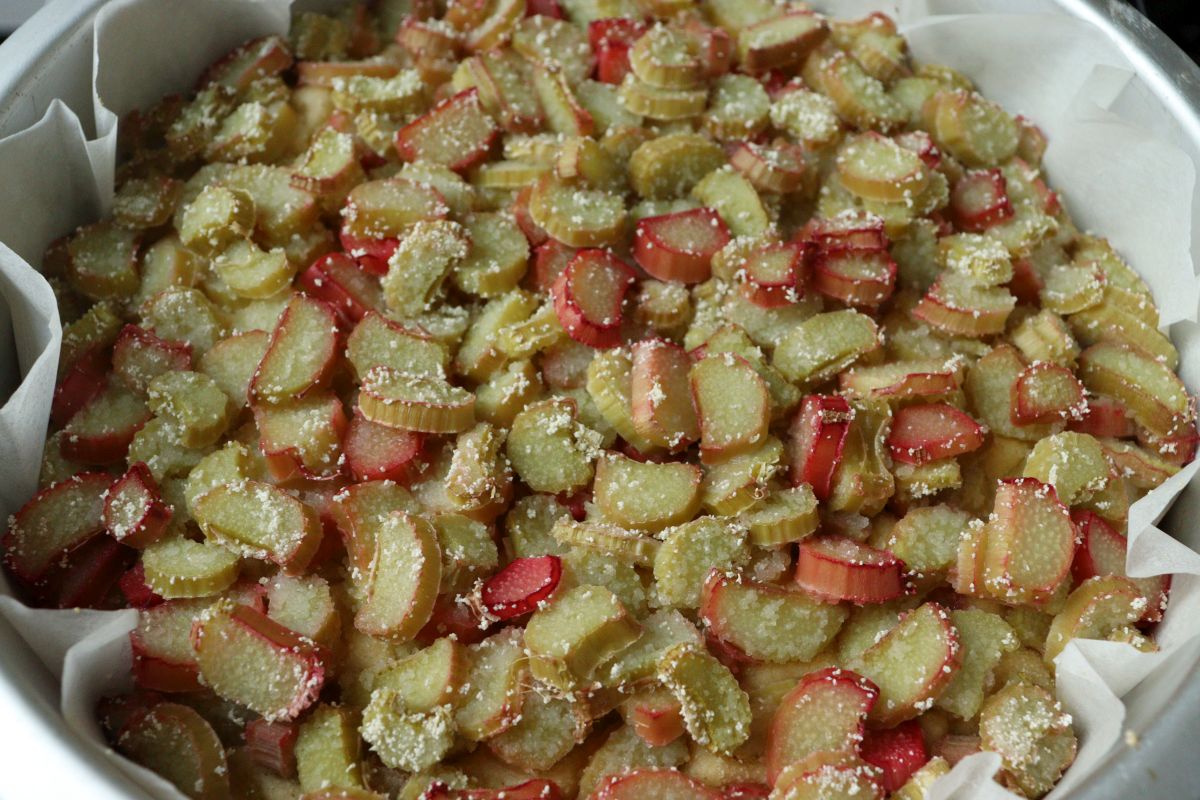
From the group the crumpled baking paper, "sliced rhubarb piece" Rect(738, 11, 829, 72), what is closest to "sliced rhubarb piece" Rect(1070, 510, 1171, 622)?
the crumpled baking paper

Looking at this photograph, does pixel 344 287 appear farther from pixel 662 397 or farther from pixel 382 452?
pixel 662 397

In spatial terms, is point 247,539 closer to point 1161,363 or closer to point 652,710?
point 652,710

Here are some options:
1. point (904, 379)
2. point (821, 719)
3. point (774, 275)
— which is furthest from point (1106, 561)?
point (774, 275)

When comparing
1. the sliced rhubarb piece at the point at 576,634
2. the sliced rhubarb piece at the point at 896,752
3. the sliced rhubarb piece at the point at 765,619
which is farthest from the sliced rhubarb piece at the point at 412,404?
the sliced rhubarb piece at the point at 896,752

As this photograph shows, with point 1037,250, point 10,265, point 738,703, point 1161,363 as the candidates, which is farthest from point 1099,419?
point 10,265

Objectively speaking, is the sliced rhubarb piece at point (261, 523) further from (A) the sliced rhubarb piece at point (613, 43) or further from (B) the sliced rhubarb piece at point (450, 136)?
(A) the sliced rhubarb piece at point (613, 43)

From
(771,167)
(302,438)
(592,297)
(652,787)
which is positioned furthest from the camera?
(771,167)
